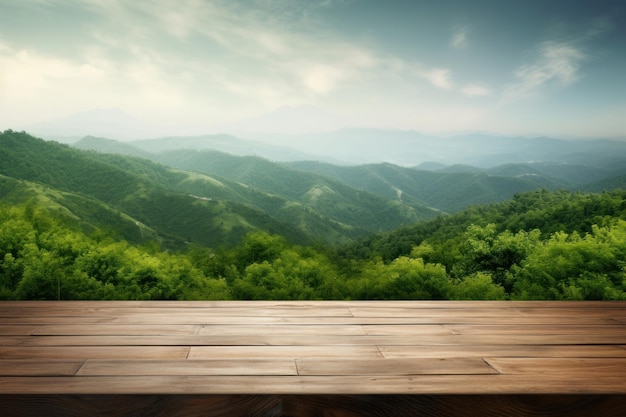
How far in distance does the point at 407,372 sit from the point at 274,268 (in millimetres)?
8105

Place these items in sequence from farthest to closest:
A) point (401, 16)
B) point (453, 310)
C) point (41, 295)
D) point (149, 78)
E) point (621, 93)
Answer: point (149, 78) < point (621, 93) < point (401, 16) < point (41, 295) < point (453, 310)

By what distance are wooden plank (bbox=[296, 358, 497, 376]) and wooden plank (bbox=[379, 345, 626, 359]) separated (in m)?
0.06

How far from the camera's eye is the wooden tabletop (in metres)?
1.30

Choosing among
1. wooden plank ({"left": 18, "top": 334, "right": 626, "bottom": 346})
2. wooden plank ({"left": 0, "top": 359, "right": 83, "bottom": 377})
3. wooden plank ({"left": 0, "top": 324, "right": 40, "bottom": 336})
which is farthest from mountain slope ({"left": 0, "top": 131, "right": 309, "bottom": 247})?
wooden plank ({"left": 0, "top": 359, "right": 83, "bottom": 377})

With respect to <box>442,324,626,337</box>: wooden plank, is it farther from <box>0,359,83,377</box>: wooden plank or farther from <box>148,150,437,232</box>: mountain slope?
<box>148,150,437,232</box>: mountain slope

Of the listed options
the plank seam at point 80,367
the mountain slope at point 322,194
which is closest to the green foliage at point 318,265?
the plank seam at point 80,367

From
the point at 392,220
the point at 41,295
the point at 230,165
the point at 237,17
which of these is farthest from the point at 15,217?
the point at 230,165

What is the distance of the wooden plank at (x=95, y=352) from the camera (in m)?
1.50

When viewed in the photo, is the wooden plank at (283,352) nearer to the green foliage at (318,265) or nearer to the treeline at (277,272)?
the treeline at (277,272)

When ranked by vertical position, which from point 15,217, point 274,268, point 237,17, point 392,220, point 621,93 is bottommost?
point 392,220

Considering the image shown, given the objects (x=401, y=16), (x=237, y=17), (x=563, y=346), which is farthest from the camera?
(x=237, y=17)

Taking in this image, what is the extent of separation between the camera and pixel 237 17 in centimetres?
1243

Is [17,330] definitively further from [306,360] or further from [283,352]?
[306,360]

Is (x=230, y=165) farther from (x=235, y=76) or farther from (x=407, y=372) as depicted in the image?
(x=407, y=372)
